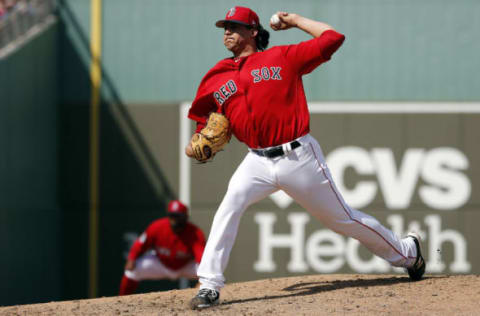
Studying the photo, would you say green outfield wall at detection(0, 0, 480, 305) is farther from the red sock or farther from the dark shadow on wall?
the red sock

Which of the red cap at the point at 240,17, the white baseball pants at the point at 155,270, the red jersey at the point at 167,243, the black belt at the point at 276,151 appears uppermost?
the red cap at the point at 240,17

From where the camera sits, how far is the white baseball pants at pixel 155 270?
870 cm

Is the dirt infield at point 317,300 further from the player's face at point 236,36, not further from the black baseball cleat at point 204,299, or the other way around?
the player's face at point 236,36

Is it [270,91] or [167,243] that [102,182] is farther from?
[270,91]

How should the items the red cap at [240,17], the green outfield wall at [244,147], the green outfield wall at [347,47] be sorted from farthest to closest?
the green outfield wall at [347,47]
the green outfield wall at [244,147]
the red cap at [240,17]

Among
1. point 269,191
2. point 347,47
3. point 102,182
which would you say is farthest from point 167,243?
point 269,191

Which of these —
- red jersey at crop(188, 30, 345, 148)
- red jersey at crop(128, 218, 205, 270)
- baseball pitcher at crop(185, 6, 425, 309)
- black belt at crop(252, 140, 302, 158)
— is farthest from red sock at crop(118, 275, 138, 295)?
black belt at crop(252, 140, 302, 158)

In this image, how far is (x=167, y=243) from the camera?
866 cm

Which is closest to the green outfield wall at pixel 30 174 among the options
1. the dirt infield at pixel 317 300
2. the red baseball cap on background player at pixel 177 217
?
the red baseball cap on background player at pixel 177 217

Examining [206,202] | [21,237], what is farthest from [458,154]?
[21,237]

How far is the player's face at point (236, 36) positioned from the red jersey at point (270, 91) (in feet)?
0.38

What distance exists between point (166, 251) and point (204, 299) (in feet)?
13.4

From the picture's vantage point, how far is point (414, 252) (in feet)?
17.1

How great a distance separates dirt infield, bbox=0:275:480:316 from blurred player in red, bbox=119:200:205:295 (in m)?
3.03
